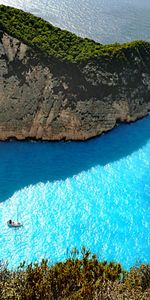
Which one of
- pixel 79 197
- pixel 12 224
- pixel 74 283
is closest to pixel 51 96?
pixel 79 197

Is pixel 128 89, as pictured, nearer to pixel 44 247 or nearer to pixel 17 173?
pixel 17 173

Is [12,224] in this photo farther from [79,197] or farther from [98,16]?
[98,16]

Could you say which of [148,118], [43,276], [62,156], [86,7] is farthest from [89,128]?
[86,7]

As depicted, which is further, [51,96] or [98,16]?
[98,16]

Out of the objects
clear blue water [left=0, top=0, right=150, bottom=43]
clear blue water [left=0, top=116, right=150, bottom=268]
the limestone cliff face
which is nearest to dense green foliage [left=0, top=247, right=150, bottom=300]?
clear blue water [left=0, top=116, right=150, bottom=268]

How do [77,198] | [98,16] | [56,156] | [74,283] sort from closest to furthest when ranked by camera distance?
[74,283] < [77,198] < [56,156] < [98,16]
